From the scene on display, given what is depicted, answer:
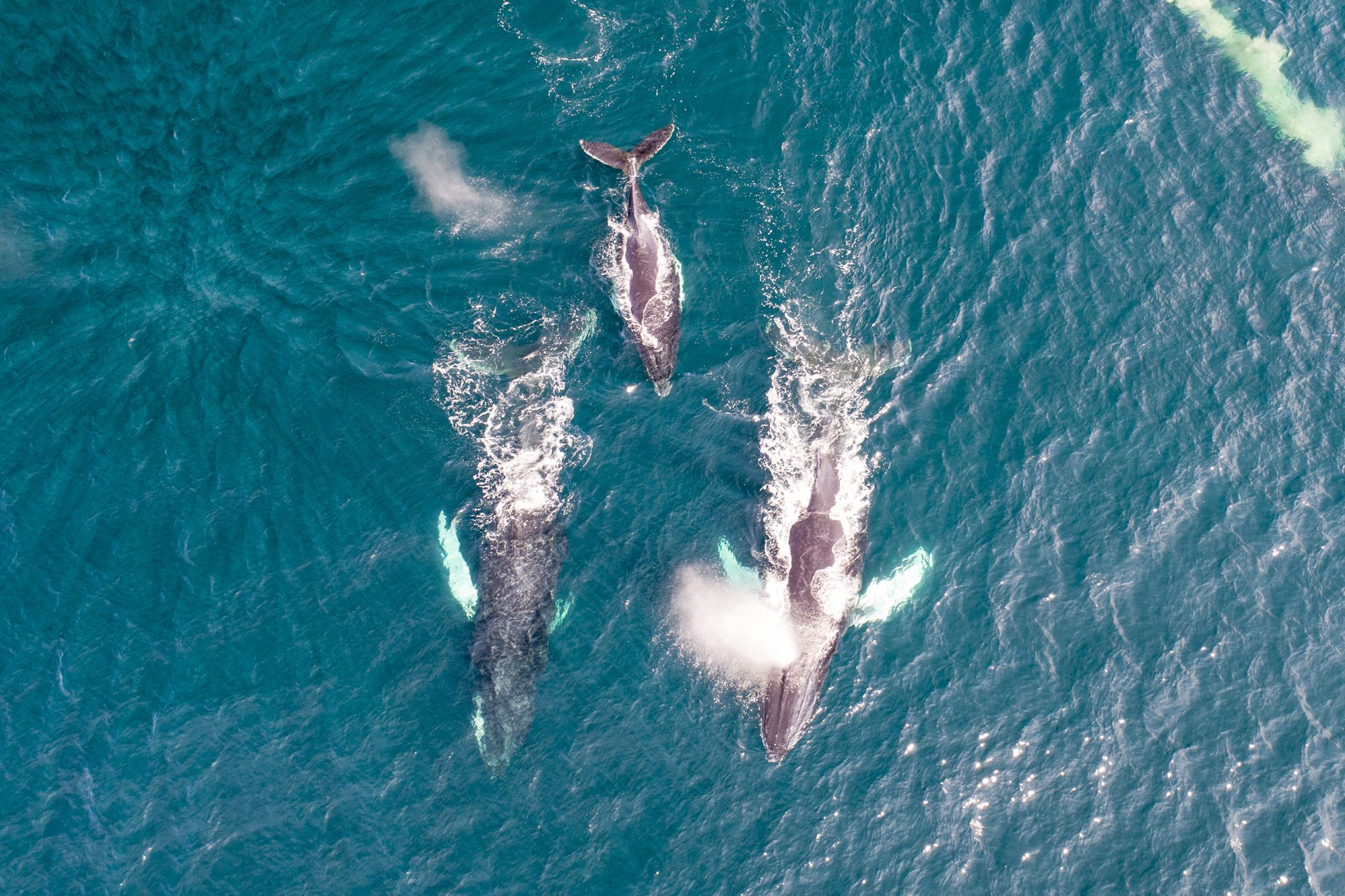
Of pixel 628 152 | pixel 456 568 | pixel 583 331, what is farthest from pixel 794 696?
pixel 628 152

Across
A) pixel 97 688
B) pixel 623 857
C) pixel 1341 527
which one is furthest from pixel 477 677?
pixel 1341 527

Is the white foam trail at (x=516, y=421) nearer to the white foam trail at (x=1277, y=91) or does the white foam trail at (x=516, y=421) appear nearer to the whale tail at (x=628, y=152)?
the whale tail at (x=628, y=152)

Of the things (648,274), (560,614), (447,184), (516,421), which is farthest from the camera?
(447,184)

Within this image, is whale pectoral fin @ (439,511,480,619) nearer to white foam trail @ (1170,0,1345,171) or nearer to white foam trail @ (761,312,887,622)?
white foam trail @ (761,312,887,622)

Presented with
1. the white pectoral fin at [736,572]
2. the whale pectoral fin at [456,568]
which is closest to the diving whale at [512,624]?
the whale pectoral fin at [456,568]

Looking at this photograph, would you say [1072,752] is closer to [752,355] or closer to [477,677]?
[752,355]

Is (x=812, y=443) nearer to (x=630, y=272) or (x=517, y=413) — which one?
(x=630, y=272)
